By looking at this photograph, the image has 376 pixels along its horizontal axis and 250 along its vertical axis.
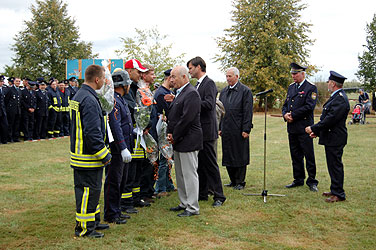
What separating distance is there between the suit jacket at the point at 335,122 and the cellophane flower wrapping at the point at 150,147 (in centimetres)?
291

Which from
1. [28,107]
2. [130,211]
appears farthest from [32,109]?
[130,211]

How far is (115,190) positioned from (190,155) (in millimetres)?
1235

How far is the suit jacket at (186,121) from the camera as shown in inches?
219

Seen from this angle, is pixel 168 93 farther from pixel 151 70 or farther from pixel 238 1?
pixel 238 1

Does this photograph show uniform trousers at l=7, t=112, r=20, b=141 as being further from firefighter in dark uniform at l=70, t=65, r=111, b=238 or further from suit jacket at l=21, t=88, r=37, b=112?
firefighter in dark uniform at l=70, t=65, r=111, b=238

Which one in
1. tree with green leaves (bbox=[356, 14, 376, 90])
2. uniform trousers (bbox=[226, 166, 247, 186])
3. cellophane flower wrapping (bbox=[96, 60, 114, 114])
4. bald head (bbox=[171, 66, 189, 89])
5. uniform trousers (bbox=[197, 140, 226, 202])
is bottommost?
uniform trousers (bbox=[226, 166, 247, 186])

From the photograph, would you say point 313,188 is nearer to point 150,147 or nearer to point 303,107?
point 303,107

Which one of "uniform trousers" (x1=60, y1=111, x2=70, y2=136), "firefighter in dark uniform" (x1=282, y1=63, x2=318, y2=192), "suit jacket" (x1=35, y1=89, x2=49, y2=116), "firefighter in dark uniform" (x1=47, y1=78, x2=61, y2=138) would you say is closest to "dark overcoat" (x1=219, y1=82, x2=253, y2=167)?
"firefighter in dark uniform" (x1=282, y1=63, x2=318, y2=192)

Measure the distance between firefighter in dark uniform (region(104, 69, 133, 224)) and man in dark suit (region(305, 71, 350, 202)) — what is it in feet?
11.4

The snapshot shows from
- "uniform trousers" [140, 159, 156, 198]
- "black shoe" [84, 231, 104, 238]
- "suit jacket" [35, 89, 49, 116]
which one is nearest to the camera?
"black shoe" [84, 231, 104, 238]

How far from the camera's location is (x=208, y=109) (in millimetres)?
6184

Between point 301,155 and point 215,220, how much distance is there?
10.0 ft

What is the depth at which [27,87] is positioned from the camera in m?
15.3

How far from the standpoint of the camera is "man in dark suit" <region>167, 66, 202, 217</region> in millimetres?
5582
